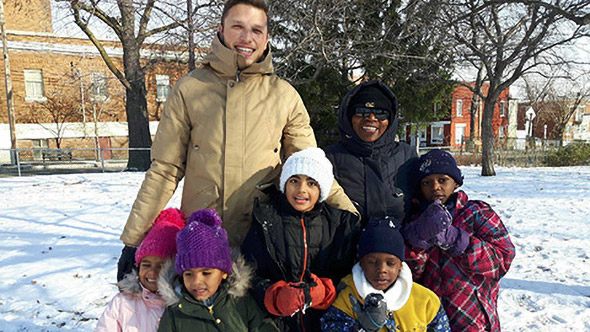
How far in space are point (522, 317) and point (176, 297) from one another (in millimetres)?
3260

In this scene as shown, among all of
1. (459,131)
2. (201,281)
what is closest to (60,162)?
(201,281)

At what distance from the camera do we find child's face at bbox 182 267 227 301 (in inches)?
75.0

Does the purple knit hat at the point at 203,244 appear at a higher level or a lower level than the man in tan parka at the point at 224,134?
lower

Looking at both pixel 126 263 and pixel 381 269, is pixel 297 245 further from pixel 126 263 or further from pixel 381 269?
pixel 126 263

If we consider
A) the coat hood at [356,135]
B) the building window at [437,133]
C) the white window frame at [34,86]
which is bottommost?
the building window at [437,133]

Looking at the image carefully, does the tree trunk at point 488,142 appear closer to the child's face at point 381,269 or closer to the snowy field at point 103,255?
the snowy field at point 103,255

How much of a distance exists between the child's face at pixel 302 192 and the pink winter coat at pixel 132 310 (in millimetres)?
859

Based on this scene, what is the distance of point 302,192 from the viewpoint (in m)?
2.01

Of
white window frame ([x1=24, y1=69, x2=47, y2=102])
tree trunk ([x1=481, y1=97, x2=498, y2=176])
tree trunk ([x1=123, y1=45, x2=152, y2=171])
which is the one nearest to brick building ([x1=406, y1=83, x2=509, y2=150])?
tree trunk ([x1=481, y1=97, x2=498, y2=176])

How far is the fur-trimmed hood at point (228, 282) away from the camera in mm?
1900

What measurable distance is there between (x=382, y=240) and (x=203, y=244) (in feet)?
2.83

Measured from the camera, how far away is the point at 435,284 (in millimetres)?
2104

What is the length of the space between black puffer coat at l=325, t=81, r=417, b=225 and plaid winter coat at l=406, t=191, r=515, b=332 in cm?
27

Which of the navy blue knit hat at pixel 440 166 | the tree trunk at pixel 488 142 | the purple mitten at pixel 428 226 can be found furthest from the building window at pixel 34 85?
the purple mitten at pixel 428 226
